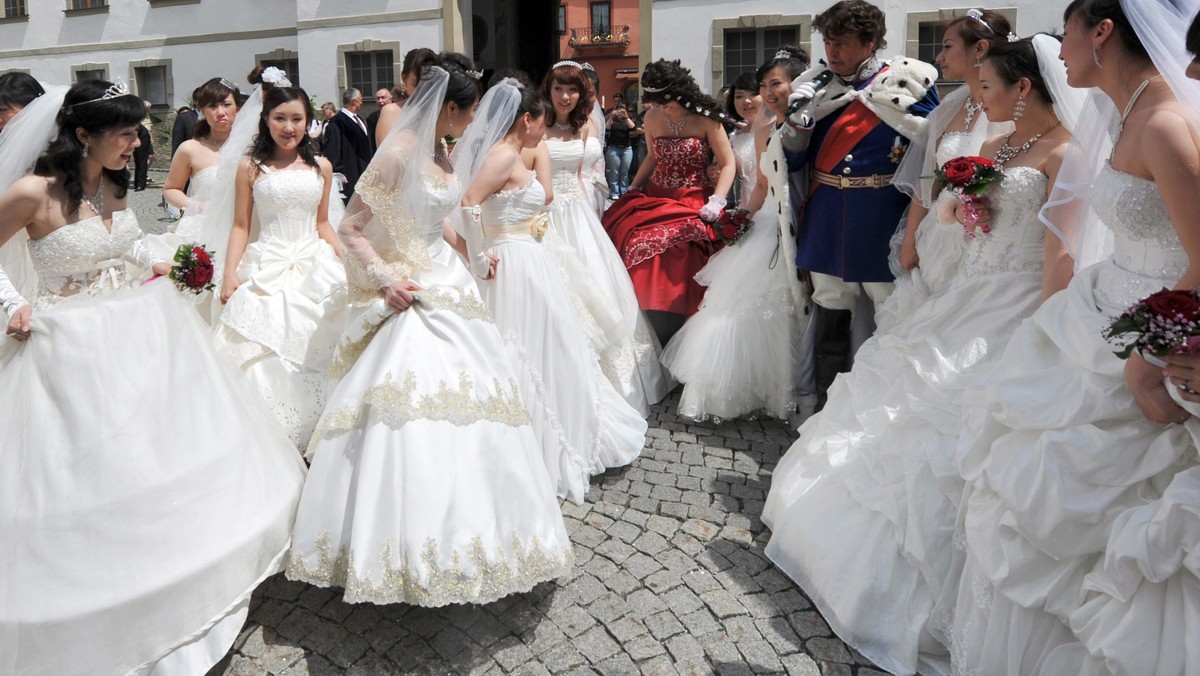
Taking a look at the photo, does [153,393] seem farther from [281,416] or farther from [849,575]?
[849,575]

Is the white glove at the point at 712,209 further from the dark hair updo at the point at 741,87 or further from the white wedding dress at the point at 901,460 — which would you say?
the white wedding dress at the point at 901,460

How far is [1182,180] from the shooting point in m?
2.32

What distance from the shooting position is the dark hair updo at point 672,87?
18.7ft

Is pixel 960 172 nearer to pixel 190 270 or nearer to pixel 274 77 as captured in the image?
pixel 190 270

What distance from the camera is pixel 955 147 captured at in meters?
4.06

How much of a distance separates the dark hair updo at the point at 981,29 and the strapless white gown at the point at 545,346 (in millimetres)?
2313

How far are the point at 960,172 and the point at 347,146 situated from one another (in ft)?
21.7

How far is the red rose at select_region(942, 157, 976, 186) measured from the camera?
11.4 ft

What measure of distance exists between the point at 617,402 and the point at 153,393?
2.50 m

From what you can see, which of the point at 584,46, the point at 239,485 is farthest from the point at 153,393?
the point at 584,46

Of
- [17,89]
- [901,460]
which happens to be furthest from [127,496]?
[17,89]

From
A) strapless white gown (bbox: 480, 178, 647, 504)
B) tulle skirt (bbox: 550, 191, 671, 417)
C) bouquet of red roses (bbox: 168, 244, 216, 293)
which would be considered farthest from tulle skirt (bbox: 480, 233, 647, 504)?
bouquet of red roses (bbox: 168, 244, 216, 293)

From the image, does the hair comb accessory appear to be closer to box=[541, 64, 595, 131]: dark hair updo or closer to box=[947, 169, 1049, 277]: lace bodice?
box=[541, 64, 595, 131]: dark hair updo

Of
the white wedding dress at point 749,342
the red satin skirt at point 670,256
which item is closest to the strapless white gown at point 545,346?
the white wedding dress at point 749,342
